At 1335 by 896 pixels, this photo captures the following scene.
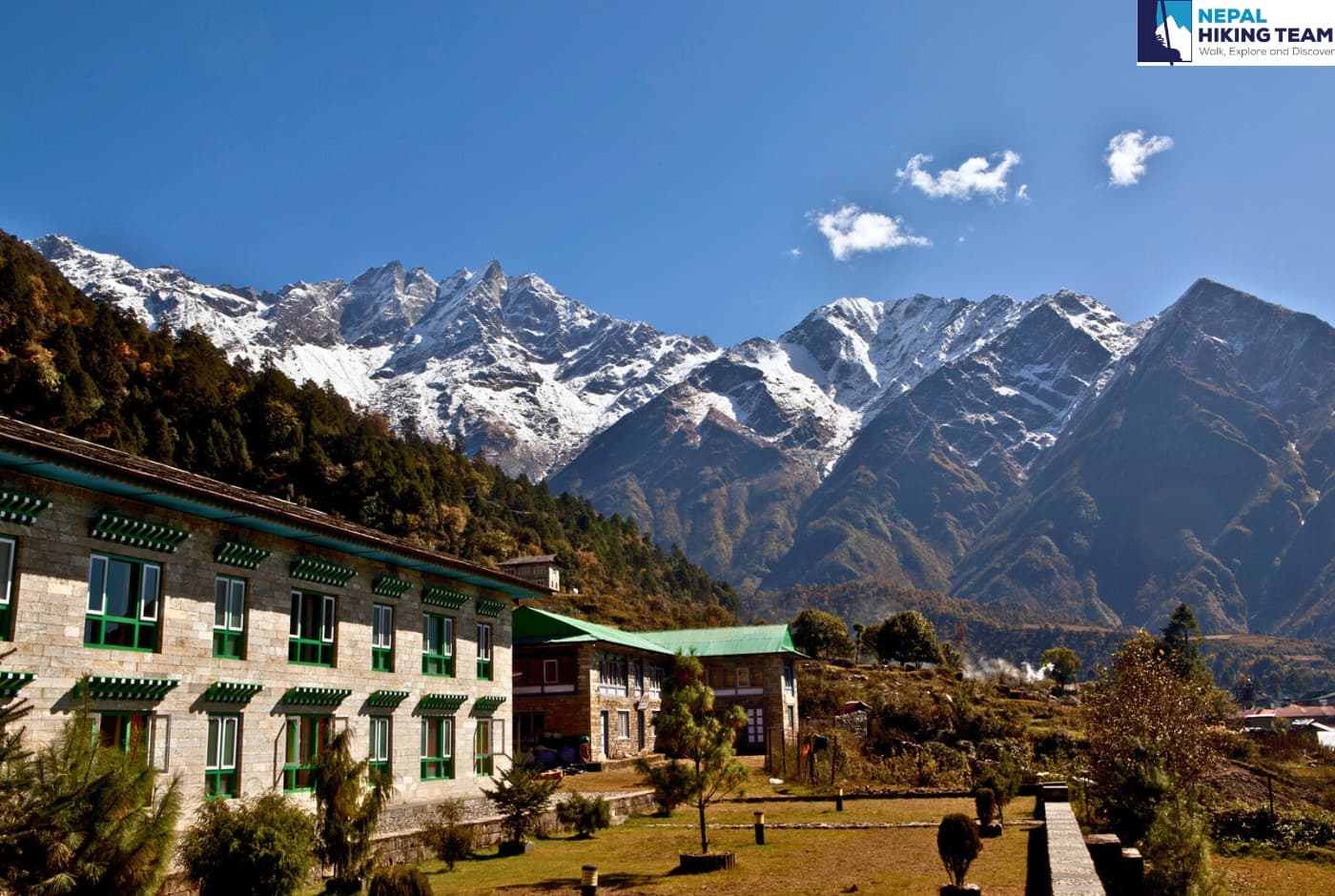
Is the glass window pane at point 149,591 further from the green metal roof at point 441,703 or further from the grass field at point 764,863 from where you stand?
the green metal roof at point 441,703

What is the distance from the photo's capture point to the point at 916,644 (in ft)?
310

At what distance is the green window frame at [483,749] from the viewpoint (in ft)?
115

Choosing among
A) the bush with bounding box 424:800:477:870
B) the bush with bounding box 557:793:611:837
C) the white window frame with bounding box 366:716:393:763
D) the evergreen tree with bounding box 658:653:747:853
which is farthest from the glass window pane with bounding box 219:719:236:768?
the evergreen tree with bounding box 658:653:747:853

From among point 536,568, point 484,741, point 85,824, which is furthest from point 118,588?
point 536,568

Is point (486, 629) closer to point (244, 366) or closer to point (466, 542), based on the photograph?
point (466, 542)

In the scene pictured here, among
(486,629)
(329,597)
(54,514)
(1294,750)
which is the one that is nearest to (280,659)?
(329,597)

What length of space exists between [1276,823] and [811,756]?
18368 mm

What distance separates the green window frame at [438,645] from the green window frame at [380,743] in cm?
230

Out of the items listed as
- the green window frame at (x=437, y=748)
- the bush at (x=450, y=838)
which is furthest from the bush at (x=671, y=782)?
the green window frame at (x=437, y=748)

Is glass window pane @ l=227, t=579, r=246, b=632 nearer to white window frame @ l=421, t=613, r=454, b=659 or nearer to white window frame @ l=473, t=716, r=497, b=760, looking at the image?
white window frame @ l=421, t=613, r=454, b=659

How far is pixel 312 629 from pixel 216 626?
11.4 ft

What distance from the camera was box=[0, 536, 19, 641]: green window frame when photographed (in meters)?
19.3

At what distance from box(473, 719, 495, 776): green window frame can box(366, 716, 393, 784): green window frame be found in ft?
16.5

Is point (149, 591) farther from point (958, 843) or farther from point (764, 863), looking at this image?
point (958, 843)
